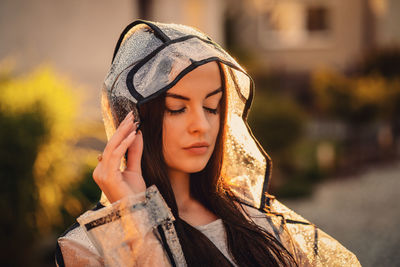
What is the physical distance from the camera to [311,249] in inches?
77.4

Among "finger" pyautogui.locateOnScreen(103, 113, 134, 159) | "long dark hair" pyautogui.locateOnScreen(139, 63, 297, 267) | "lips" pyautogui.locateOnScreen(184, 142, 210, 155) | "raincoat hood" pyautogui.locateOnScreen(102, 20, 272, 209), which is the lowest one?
"long dark hair" pyautogui.locateOnScreen(139, 63, 297, 267)

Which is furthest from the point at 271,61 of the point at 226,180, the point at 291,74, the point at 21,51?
the point at 226,180

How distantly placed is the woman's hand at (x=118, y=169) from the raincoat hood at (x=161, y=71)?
9 centimetres

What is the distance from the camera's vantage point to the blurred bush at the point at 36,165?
11.7 ft

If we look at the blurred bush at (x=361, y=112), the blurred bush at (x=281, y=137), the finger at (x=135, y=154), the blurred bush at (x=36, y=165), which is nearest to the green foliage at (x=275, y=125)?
the blurred bush at (x=281, y=137)

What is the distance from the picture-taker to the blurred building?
56.3 feet

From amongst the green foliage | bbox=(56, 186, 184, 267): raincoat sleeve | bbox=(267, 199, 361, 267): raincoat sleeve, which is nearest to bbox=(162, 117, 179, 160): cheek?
bbox=(56, 186, 184, 267): raincoat sleeve

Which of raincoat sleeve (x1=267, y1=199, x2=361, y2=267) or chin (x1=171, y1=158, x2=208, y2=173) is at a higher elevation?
chin (x1=171, y1=158, x2=208, y2=173)

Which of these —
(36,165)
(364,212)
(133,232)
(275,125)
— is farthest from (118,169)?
(275,125)

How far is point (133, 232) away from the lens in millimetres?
1478

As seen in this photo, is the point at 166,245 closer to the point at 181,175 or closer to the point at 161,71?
the point at 181,175

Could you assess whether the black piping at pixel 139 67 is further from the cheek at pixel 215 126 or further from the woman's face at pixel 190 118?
the cheek at pixel 215 126

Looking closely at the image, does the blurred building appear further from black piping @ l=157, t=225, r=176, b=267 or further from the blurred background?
black piping @ l=157, t=225, r=176, b=267

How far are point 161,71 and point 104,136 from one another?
3.25m
